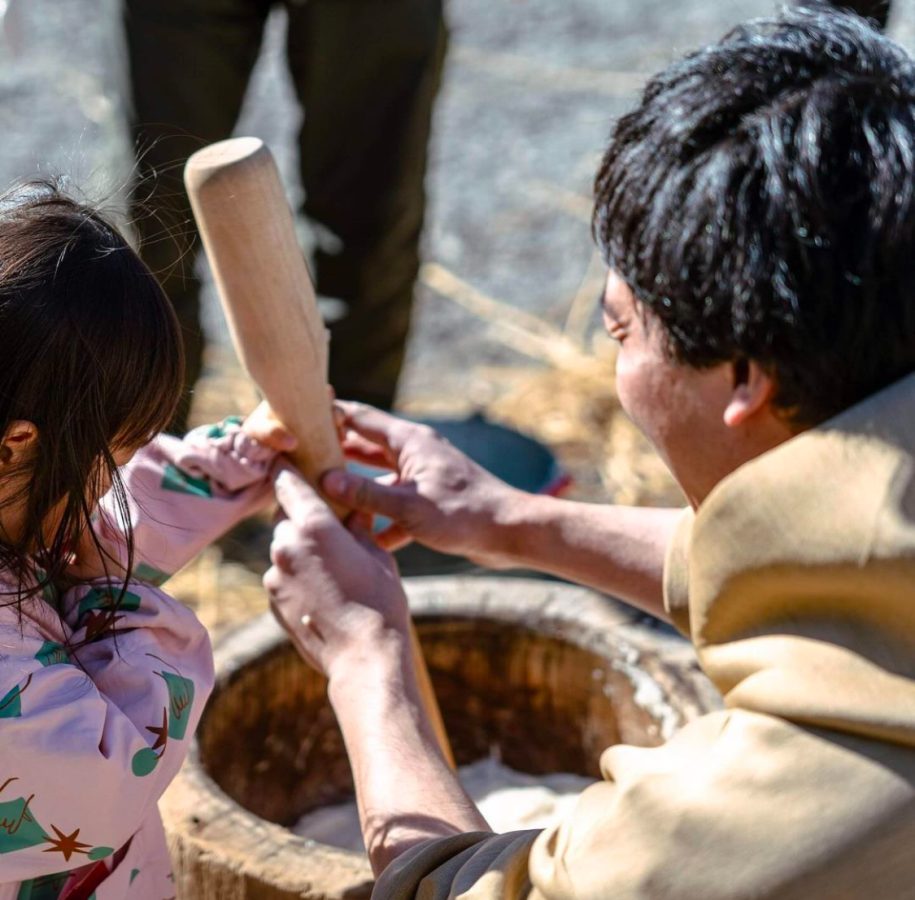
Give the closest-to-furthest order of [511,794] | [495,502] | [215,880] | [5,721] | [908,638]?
[908,638]
[5,721]
[215,880]
[495,502]
[511,794]

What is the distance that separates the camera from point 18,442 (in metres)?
1.01

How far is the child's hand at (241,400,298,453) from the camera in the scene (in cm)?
139

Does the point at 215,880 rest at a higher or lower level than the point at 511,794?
higher

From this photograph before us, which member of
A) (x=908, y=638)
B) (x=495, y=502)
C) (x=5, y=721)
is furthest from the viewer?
(x=495, y=502)

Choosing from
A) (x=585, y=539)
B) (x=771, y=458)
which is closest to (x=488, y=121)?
(x=585, y=539)

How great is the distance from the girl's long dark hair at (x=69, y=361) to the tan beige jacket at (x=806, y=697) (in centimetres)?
→ 44

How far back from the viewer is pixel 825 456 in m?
0.85

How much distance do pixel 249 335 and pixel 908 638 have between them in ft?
2.31

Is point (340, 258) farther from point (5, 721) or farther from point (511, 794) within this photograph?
point (5, 721)

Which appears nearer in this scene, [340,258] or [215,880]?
[215,880]

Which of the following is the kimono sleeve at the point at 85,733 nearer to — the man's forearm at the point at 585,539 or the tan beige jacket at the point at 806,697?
the tan beige jacket at the point at 806,697

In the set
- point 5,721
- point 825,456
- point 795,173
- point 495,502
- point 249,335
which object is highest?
point 795,173

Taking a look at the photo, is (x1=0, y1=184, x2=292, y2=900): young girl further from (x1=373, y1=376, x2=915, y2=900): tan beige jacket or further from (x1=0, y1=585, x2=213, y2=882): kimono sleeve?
(x1=373, y1=376, x2=915, y2=900): tan beige jacket

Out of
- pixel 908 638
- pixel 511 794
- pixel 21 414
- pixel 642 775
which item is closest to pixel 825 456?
pixel 908 638
